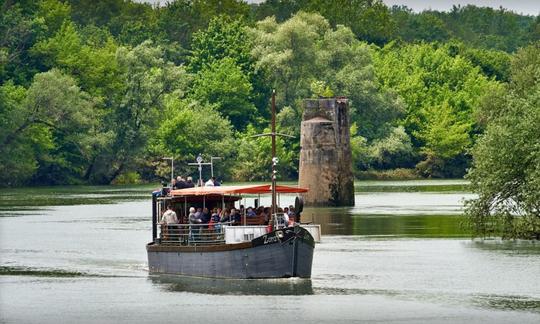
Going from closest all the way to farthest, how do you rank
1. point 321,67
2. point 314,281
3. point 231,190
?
point 231,190
point 314,281
point 321,67

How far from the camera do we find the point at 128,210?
104438 mm

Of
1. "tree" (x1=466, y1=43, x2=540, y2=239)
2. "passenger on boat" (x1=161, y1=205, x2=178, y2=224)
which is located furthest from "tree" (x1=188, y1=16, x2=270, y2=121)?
"passenger on boat" (x1=161, y1=205, x2=178, y2=224)

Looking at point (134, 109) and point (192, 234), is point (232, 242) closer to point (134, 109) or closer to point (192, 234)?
point (192, 234)

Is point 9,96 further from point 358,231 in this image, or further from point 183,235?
point 183,235

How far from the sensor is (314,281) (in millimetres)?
55062

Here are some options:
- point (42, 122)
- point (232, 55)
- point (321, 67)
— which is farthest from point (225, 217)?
point (232, 55)

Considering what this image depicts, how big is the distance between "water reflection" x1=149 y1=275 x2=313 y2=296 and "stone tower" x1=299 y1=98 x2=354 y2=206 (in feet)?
139

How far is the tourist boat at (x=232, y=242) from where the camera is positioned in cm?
5212

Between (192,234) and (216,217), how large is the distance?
40.5 inches

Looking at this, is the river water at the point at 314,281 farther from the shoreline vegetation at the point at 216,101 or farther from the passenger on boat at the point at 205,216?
the shoreline vegetation at the point at 216,101

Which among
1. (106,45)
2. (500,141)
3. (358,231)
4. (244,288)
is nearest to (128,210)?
(358,231)

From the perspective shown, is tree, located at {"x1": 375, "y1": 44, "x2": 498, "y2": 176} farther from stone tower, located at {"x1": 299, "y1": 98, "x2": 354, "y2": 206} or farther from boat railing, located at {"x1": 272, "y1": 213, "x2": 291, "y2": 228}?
boat railing, located at {"x1": 272, "y1": 213, "x2": 291, "y2": 228}

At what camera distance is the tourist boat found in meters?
52.1

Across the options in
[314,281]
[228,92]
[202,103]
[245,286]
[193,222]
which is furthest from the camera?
[202,103]
